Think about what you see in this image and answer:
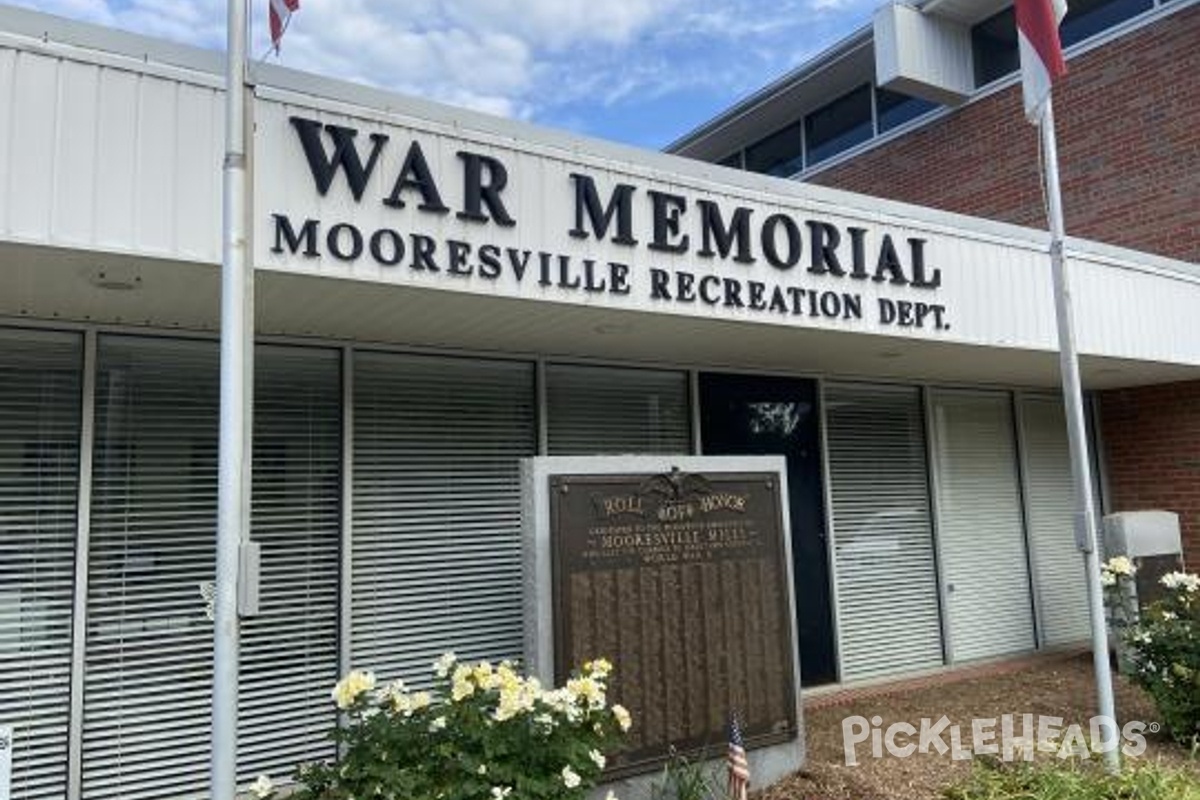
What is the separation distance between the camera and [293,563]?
6555 millimetres

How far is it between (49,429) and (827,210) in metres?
5.11

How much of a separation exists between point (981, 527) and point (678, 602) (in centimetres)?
546

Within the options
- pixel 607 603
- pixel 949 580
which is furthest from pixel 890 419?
pixel 607 603

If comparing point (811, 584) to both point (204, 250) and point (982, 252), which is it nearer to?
point (982, 252)

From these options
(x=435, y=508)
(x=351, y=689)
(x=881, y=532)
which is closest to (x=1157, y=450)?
(x=881, y=532)

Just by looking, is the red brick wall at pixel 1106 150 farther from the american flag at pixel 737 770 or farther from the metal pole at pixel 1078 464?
the american flag at pixel 737 770

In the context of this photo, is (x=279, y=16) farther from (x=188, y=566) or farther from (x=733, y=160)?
(x=733, y=160)

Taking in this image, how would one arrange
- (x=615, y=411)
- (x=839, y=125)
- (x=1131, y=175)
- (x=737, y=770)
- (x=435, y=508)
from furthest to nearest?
(x=839, y=125) < (x=1131, y=175) < (x=615, y=411) < (x=435, y=508) < (x=737, y=770)

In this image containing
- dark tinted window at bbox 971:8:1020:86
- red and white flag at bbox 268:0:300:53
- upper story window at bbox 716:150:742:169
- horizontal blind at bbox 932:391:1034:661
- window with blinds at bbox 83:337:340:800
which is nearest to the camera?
red and white flag at bbox 268:0:300:53

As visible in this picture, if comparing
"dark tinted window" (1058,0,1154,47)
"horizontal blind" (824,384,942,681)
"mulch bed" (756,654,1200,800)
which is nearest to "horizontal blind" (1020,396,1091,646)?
Result: "mulch bed" (756,654,1200,800)

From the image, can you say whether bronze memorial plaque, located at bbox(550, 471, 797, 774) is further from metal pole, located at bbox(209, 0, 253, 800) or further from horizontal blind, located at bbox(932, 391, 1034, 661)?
horizontal blind, located at bbox(932, 391, 1034, 661)

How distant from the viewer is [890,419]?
9.84 m

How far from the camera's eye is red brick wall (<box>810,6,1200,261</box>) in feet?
38.1

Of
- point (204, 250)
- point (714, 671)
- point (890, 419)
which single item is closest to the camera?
point (204, 250)
